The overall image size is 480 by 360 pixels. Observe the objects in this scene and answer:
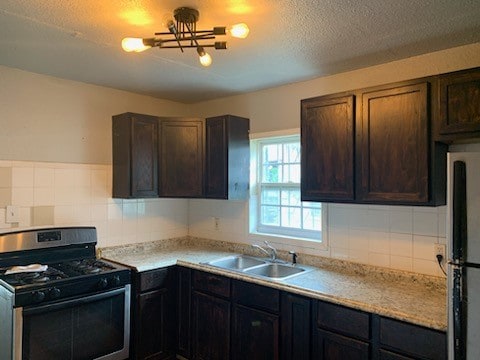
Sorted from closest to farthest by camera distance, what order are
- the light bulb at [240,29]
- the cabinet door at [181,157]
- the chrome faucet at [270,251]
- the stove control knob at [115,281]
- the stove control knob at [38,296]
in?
the light bulb at [240,29]
the stove control knob at [38,296]
the stove control knob at [115,281]
the chrome faucet at [270,251]
the cabinet door at [181,157]

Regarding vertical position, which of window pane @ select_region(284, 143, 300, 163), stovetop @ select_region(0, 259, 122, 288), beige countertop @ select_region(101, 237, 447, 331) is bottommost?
beige countertop @ select_region(101, 237, 447, 331)

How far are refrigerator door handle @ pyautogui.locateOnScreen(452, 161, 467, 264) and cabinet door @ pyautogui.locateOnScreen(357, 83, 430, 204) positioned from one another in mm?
472

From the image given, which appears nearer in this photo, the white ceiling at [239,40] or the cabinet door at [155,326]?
the white ceiling at [239,40]

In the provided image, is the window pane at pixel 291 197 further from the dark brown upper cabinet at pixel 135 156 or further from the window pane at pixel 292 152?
the dark brown upper cabinet at pixel 135 156

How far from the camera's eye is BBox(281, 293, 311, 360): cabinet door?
2211 mm

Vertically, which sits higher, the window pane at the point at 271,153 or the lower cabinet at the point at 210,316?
the window pane at the point at 271,153

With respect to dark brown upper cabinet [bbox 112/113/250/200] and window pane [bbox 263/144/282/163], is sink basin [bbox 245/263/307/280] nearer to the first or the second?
dark brown upper cabinet [bbox 112/113/250/200]

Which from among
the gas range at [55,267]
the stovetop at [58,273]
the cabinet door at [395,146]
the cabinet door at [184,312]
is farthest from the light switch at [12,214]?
the cabinet door at [395,146]

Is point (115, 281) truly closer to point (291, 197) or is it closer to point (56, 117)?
point (56, 117)

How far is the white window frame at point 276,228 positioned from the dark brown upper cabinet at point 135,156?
2.95 ft

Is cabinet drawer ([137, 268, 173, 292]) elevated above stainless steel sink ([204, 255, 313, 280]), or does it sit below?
below

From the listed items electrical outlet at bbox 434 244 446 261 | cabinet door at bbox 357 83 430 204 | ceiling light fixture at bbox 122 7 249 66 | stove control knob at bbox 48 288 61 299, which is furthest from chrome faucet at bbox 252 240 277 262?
ceiling light fixture at bbox 122 7 249 66

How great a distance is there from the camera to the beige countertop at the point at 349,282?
1.92 m

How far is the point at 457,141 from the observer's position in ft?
6.98
